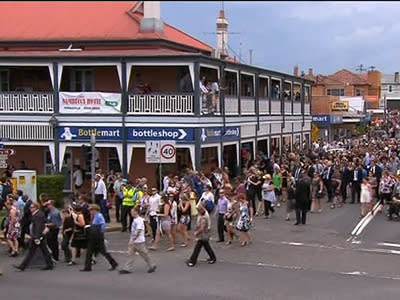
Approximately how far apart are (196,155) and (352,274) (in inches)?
517

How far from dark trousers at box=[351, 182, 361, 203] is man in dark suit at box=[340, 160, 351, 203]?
0.29 metres

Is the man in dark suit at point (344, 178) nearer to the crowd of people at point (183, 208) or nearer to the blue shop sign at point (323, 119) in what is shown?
the crowd of people at point (183, 208)

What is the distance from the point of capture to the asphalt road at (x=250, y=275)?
1292 centimetres

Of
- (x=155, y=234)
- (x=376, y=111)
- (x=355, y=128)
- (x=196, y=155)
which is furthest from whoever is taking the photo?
(x=376, y=111)

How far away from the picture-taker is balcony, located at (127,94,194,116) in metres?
27.4

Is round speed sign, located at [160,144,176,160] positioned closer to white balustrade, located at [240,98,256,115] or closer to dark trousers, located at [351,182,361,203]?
dark trousers, located at [351,182,361,203]

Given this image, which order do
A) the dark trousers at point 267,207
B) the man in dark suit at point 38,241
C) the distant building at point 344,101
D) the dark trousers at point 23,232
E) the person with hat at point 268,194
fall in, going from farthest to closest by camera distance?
1. the distant building at point 344,101
2. the dark trousers at point 267,207
3. the person with hat at point 268,194
4. the dark trousers at point 23,232
5. the man in dark suit at point 38,241

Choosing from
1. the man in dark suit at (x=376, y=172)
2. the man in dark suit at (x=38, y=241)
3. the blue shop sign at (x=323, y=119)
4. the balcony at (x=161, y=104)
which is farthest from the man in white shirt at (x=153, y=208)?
the blue shop sign at (x=323, y=119)

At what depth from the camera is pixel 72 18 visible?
33.1 metres

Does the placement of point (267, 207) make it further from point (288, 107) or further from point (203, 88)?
point (288, 107)

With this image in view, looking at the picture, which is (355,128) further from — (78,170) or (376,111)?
(78,170)

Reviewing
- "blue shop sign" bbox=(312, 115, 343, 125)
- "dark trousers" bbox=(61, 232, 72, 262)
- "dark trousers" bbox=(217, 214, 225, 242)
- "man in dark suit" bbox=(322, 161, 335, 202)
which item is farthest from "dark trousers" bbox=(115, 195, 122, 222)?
"blue shop sign" bbox=(312, 115, 343, 125)

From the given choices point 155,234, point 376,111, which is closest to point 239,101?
point 155,234

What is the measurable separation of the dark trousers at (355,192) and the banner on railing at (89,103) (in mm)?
10135
